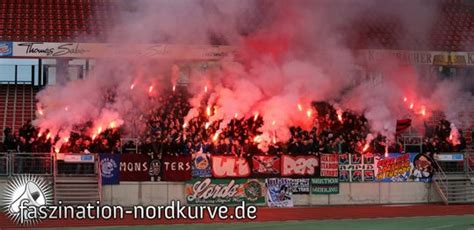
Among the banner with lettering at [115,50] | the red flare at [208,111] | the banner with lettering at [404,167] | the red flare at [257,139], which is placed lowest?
the banner with lettering at [404,167]

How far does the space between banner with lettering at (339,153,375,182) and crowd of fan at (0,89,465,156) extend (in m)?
0.49

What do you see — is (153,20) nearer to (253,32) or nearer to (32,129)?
(253,32)

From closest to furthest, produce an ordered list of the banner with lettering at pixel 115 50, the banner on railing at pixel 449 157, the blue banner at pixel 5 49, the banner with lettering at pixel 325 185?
the banner with lettering at pixel 325 185 < the banner on railing at pixel 449 157 < the banner with lettering at pixel 115 50 < the blue banner at pixel 5 49

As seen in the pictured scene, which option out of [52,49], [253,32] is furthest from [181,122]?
[52,49]

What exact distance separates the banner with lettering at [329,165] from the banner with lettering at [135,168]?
4.66 m

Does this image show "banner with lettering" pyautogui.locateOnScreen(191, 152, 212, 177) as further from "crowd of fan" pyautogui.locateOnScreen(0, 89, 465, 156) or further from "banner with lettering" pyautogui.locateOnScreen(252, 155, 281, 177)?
"banner with lettering" pyautogui.locateOnScreen(252, 155, 281, 177)

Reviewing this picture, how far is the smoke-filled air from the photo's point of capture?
20.7 metres

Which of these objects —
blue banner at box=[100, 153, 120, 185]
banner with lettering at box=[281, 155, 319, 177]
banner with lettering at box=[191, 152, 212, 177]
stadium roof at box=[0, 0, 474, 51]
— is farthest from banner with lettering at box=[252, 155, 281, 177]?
stadium roof at box=[0, 0, 474, 51]

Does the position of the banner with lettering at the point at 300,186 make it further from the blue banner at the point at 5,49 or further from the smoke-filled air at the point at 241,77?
the blue banner at the point at 5,49

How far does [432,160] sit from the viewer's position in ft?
68.2

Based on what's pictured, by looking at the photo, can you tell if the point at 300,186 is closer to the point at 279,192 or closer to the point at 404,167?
the point at 279,192

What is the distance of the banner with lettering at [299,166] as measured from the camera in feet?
64.4

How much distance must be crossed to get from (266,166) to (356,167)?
2.63 m

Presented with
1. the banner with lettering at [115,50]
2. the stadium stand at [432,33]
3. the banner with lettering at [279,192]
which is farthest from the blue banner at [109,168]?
the stadium stand at [432,33]
